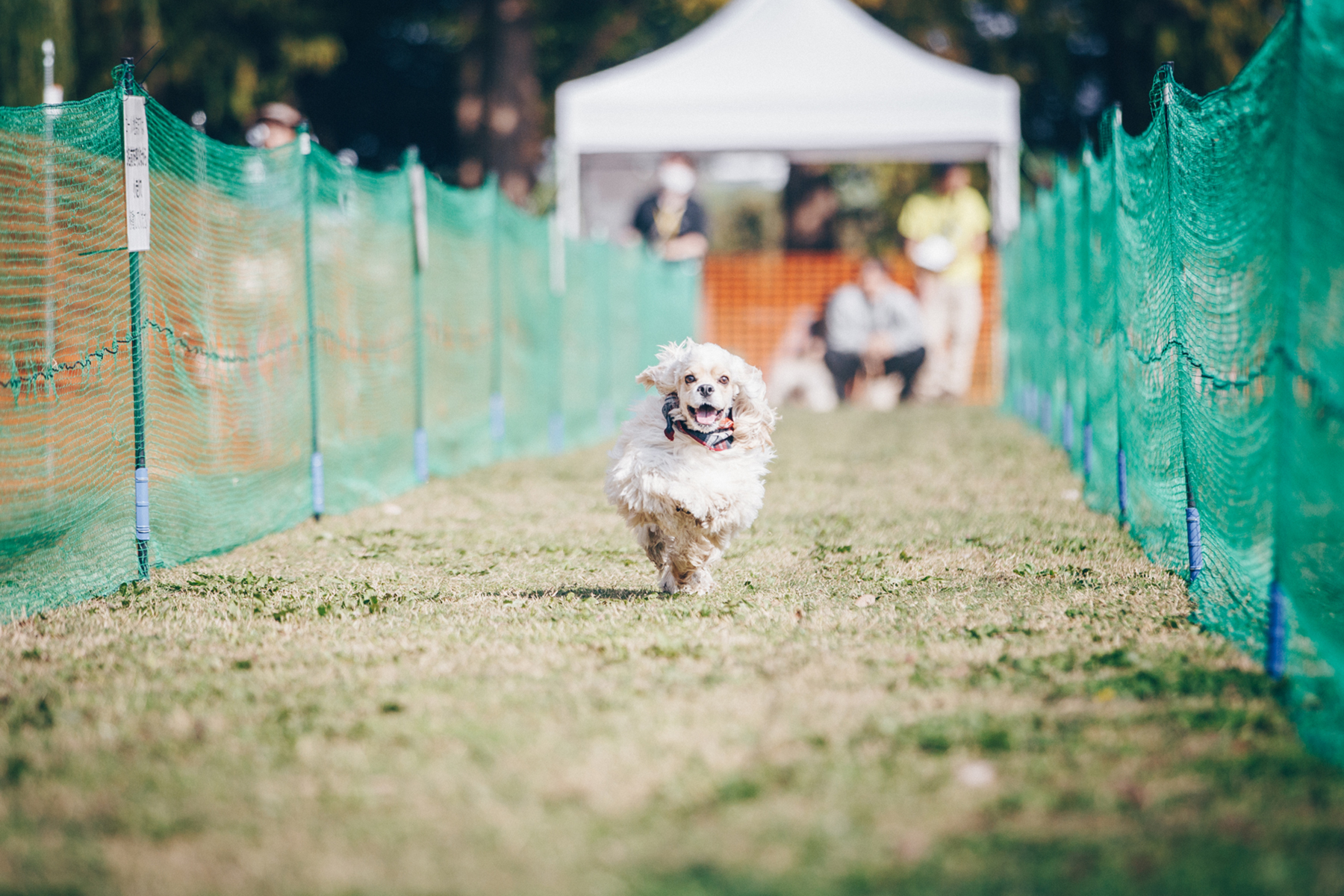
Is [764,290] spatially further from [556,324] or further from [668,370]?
[668,370]

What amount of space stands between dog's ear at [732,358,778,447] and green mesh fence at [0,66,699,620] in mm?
2884

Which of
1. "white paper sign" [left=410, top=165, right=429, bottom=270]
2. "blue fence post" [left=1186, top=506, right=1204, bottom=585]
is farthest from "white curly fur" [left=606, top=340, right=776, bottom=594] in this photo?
"white paper sign" [left=410, top=165, right=429, bottom=270]

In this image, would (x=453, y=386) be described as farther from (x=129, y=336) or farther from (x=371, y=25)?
(x=371, y=25)

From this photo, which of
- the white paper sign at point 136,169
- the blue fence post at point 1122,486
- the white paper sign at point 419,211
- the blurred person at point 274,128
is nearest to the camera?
the white paper sign at point 136,169

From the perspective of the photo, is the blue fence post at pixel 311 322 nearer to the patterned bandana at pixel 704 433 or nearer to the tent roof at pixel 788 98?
the patterned bandana at pixel 704 433

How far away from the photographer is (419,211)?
36.4 feet

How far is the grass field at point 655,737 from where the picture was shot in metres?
3.28

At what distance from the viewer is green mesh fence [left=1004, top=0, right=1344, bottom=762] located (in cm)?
449

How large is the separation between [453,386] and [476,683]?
7468 mm

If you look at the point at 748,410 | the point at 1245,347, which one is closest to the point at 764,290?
the point at 748,410

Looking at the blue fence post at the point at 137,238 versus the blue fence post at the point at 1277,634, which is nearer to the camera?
the blue fence post at the point at 1277,634

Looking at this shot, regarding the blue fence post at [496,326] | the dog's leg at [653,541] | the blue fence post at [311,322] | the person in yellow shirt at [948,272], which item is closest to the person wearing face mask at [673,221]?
the person in yellow shirt at [948,272]

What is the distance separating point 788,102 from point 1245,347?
53.7 ft

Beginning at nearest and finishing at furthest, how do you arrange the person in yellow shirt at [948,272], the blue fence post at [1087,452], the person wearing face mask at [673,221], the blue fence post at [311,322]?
the blue fence post at [311,322] → the blue fence post at [1087,452] → the person wearing face mask at [673,221] → the person in yellow shirt at [948,272]
